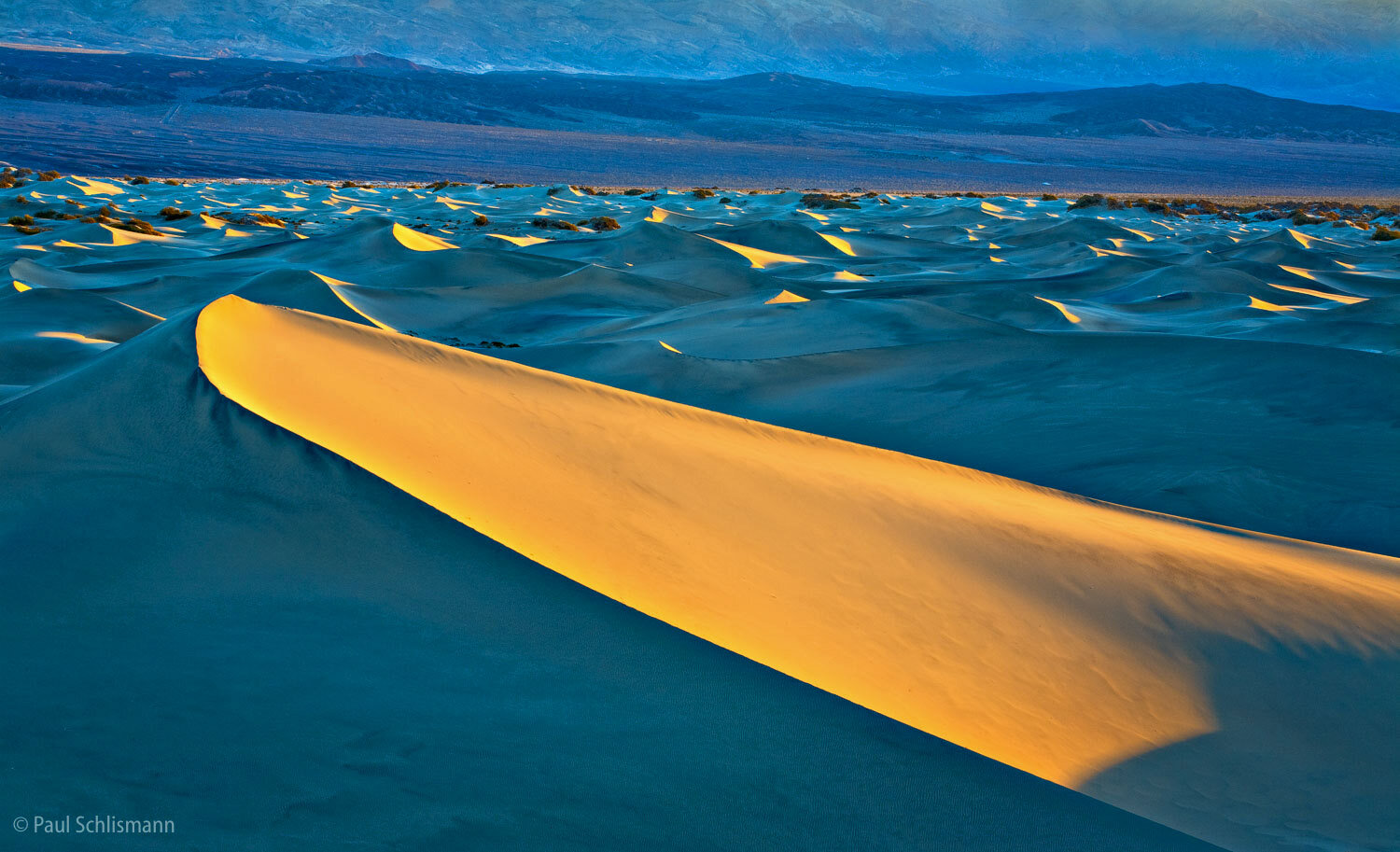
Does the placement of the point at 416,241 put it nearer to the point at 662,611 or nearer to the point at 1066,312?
the point at 1066,312

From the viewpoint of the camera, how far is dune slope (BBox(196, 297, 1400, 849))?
2.26m

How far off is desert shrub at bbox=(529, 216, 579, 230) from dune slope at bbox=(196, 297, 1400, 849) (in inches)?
522

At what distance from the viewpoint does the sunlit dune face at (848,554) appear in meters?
2.40

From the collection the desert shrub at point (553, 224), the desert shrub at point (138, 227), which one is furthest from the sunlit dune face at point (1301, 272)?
the desert shrub at point (138, 227)

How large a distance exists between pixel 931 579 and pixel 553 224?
15198 mm


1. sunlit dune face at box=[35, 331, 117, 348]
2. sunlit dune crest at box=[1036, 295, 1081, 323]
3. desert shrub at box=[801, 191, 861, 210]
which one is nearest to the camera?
sunlit dune face at box=[35, 331, 117, 348]

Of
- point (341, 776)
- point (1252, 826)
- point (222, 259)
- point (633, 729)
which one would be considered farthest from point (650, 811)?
point (222, 259)

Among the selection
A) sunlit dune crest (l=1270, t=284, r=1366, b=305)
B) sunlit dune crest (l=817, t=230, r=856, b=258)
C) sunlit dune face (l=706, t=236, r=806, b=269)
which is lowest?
sunlit dune face (l=706, t=236, r=806, b=269)

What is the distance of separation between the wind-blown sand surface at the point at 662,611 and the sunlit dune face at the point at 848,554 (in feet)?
0.04

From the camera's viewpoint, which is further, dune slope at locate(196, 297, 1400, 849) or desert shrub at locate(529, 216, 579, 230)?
desert shrub at locate(529, 216, 579, 230)

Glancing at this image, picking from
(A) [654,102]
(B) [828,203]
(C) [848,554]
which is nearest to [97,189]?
(B) [828,203]

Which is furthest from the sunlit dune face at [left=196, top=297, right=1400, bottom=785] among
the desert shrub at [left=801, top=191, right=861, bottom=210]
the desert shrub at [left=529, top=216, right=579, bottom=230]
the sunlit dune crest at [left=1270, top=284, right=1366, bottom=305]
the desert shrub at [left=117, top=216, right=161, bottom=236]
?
the desert shrub at [left=801, top=191, right=861, bottom=210]

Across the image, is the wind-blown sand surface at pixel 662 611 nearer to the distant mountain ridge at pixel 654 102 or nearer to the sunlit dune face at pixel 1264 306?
the sunlit dune face at pixel 1264 306

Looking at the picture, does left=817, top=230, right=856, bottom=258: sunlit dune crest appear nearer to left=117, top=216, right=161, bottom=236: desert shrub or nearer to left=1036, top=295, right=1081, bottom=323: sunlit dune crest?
left=1036, top=295, right=1081, bottom=323: sunlit dune crest
